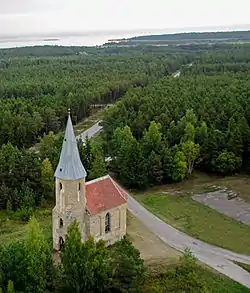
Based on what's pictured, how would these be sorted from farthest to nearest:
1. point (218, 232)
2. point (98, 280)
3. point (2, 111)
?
point (2, 111) < point (218, 232) < point (98, 280)

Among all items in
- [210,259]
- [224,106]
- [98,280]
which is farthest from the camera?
[224,106]

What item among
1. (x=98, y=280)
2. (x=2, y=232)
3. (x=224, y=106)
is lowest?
(x=2, y=232)

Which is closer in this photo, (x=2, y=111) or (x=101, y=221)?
(x=101, y=221)

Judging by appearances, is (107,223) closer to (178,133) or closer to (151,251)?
(151,251)

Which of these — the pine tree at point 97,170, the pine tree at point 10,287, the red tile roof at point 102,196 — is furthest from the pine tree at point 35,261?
the pine tree at point 97,170

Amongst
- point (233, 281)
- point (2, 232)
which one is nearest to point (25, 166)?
point (2, 232)

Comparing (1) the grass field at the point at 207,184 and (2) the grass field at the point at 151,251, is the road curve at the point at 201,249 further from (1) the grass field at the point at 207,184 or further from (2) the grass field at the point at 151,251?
(1) the grass field at the point at 207,184

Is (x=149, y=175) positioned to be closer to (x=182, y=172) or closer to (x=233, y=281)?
(x=182, y=172)
